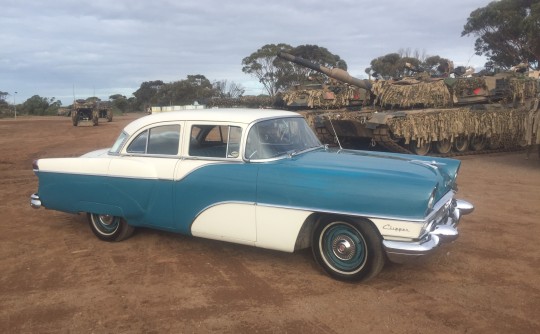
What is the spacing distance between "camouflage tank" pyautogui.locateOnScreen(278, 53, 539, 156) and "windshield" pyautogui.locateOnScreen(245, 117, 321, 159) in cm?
730

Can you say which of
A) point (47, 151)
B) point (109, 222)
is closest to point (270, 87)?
point (47, 151)

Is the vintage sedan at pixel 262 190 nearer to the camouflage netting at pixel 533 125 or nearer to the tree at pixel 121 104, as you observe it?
the camouflage netting at pixel 533 125

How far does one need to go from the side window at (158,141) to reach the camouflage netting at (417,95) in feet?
35.5

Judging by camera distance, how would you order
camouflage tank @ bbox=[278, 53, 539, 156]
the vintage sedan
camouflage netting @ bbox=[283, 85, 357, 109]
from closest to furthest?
the vintage sedan
camouflage tank @ bbox=[278, 53, 539, 156]
camouflage netting @ bbox=[283, 85, 357, 109]

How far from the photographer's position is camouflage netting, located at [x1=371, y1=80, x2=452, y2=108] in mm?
14414

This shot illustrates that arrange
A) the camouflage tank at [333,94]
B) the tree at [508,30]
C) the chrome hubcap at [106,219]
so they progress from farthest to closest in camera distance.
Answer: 1. the tree at [508,30]
2. the camouflage tank at [333,94]
3. the chrome hubcap at [106,219]

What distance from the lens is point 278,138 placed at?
493cm

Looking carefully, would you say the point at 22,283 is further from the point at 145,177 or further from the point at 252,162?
the point at 252,162

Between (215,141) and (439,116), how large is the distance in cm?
959

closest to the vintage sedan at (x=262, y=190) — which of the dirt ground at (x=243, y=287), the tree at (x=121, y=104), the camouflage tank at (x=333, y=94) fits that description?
the dirt ground at (x=243, y=287)

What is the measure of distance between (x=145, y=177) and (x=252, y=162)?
3.95 feet

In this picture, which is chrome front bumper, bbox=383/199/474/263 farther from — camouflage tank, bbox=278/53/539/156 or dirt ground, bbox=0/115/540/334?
camouflage tank, bbox=278/53/539/156

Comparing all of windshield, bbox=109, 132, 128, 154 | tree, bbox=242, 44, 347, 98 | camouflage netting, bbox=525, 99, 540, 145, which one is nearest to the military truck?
tree, bbox=242, 44, 347, 98

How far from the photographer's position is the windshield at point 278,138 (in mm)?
4637
